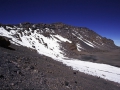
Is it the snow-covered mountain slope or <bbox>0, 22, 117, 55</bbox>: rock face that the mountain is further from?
<bbox>0, 22, 117, 55</bbox>: rock face

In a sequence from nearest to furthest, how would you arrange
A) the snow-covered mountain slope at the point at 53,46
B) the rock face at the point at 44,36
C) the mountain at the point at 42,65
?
the mountain at the point at 42,65 < the snow-covered mountain slope at the point at 53,46 < the rock face at the point at 44,36

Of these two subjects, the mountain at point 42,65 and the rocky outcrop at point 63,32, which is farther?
the rocky outcrop at point 63,32

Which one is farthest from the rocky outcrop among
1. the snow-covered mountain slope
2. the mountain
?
the mountain

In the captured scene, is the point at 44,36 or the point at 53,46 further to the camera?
the point at 44,36

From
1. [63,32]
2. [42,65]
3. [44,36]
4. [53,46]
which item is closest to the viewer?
[42,65]

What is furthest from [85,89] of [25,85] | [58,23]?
[58,23]

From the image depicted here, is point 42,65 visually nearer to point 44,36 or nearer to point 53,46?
point 53,46

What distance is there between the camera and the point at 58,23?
128250mm

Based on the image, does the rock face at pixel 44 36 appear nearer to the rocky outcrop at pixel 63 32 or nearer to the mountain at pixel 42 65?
the rocky outcrop at pixel 63 32

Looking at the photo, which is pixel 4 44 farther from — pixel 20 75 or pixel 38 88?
pixel 38 88

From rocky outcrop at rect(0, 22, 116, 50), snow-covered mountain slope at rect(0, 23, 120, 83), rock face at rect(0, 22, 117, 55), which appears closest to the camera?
snow-covered mountain slope at rect(0, 23, 120, 83)

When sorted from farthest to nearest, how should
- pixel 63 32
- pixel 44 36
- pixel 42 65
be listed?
pixel 63 32 < pixel 44 36 < pixel 42 65

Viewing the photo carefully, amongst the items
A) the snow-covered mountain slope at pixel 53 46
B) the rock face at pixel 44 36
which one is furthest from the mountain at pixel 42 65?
the rock face at pixel 44 36

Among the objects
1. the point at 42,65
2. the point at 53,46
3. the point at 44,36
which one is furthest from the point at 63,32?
the point at 42,65
